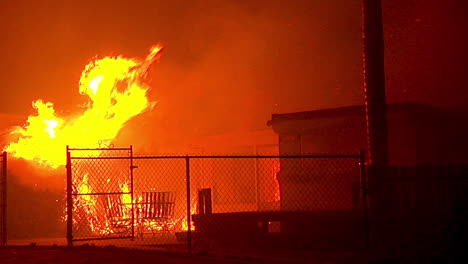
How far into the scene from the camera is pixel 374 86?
11828 mm

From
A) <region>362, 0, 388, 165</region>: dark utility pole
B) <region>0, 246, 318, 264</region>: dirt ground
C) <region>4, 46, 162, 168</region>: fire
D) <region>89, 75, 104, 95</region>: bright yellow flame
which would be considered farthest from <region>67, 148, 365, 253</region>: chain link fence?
<region>89, 75, 104, 95</region>: bright yellow flame

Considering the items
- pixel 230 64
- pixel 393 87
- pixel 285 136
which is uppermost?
pixel 230 64

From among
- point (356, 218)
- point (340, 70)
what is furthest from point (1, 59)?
point (356, 218)

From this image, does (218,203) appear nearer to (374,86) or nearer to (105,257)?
(374,86)

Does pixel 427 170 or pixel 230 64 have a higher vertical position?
pixel 230 64

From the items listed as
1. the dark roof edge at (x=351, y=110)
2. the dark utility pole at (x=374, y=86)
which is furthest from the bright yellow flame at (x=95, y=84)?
the dark utility pole at (x=374, y=86)

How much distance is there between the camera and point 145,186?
2341 centimetres

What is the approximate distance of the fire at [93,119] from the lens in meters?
18.6

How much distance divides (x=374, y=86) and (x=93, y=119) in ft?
32.5

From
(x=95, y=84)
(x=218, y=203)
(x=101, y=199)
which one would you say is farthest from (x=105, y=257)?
(x=218, y=203)

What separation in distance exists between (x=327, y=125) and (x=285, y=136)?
3.84 feet

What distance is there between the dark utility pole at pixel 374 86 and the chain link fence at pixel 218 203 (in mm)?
749

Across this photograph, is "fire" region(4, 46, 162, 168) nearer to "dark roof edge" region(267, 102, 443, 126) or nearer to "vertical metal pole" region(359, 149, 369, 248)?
"dark roof edge" region(267, 102, 443, 126)

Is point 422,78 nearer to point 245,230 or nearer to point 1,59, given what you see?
point 245,230
